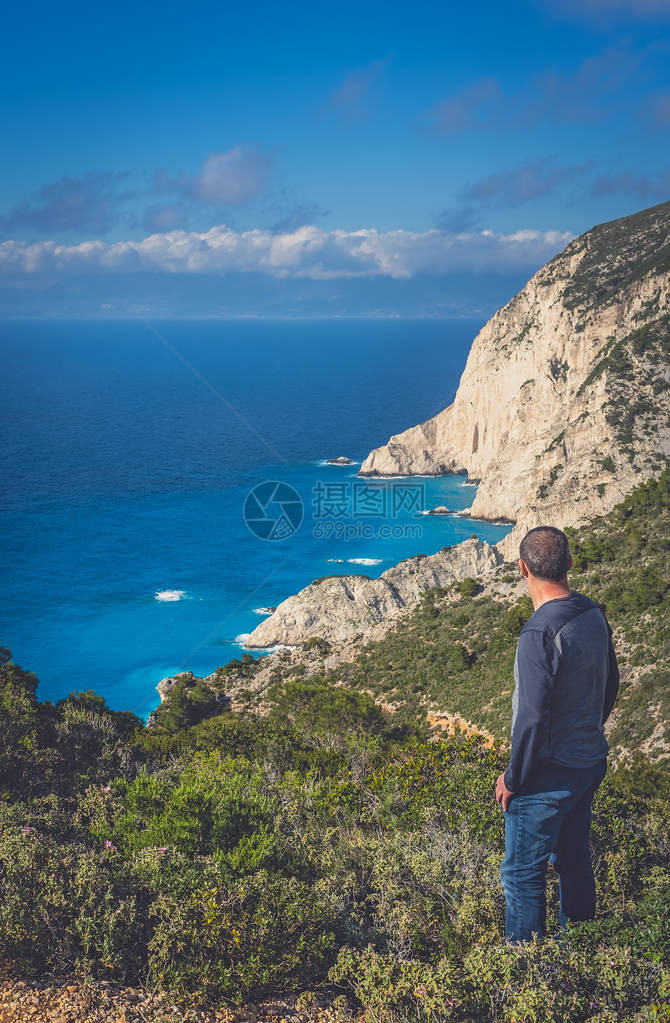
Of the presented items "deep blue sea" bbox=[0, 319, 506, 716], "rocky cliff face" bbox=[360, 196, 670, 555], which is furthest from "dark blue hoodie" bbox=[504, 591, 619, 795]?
"rocky cliff face" bbox=[360, 196, 670, 555]

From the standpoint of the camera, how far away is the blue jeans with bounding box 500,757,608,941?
161 inches

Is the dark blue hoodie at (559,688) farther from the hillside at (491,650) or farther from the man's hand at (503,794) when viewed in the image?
the hillside at (491,650)

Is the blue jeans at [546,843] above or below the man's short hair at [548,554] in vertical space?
below

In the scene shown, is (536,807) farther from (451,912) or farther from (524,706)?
(451,912)

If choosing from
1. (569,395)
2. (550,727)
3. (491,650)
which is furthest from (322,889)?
(569,395)

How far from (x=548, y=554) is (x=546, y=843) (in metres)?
1.83

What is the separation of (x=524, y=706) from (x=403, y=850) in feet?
10.9

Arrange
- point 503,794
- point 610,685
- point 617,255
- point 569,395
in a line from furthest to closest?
point 617,255 < point 569,395 < point 610,685 < point 503,794

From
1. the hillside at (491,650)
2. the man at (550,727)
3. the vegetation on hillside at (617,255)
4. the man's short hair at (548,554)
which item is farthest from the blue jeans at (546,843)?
the vegetation on hillside at (617,255)

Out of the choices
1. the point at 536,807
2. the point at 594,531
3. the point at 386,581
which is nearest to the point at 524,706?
the point at 536,807

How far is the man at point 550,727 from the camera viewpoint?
3881 millimetres

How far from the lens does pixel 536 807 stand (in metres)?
4.10

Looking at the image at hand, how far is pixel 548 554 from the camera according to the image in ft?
13.2

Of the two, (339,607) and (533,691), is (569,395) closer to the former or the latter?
(339,607)
